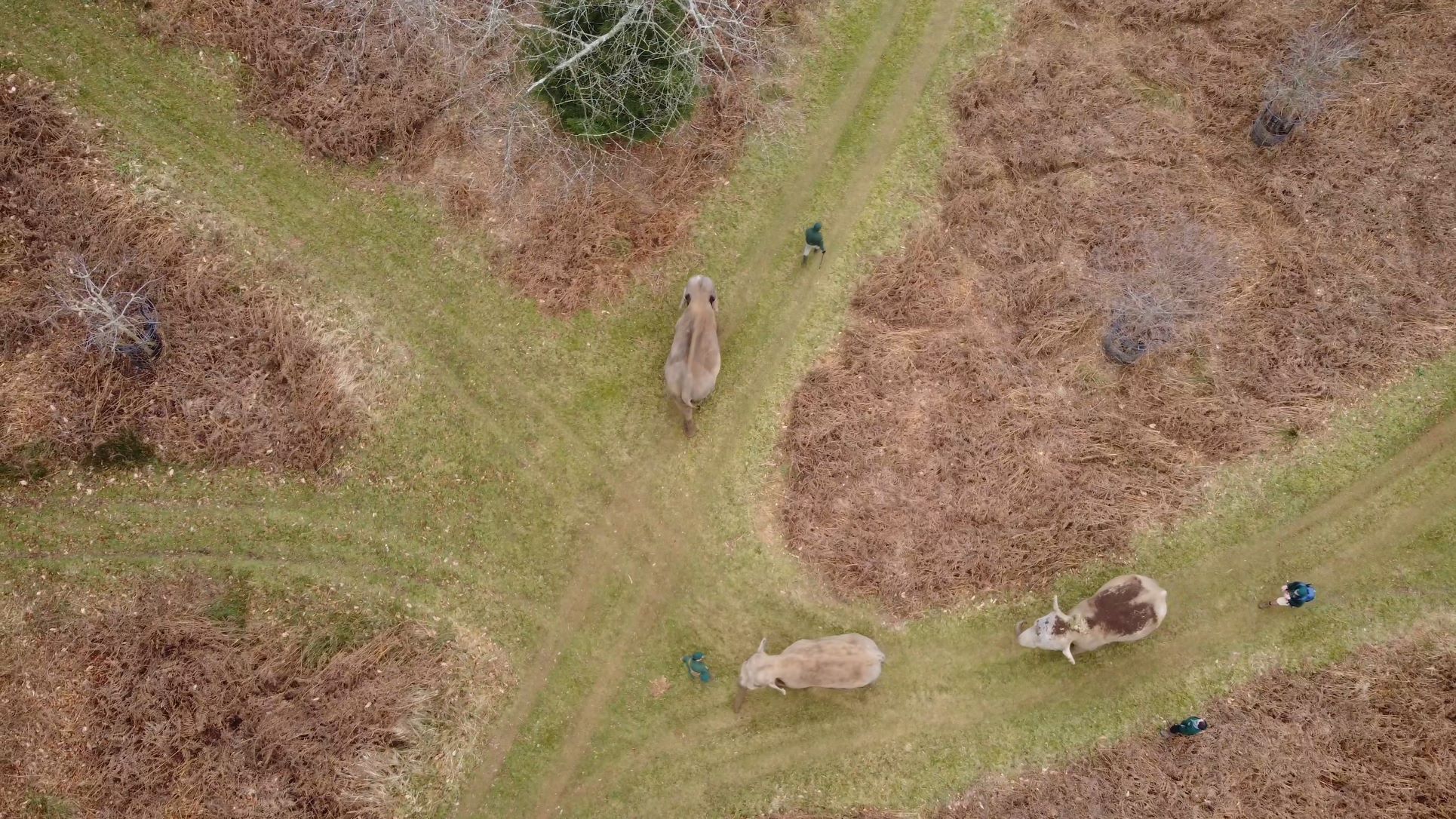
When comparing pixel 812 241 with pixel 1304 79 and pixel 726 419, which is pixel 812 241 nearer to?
pixel 726 419

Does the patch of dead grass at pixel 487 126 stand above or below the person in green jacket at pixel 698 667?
above

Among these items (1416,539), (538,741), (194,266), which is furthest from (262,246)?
(1416,539)

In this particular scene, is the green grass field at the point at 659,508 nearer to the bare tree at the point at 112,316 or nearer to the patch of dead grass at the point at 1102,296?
the patch of dead grass at the point at 1102,296

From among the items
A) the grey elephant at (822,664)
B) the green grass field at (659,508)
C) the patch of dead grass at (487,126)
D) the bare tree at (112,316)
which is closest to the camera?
the grey elephant at (822,664)

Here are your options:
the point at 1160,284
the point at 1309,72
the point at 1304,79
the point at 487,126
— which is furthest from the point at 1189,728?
the point at 487,126

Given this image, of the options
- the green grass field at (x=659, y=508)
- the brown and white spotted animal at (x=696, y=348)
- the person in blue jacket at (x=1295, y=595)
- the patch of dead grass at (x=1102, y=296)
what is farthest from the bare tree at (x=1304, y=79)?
the brown and white spotted animal at (x=696, y=348)

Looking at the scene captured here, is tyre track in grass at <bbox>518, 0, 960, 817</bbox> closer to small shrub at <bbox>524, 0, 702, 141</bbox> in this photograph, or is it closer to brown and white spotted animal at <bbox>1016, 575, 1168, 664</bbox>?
small shrub at <bbox>524, 0, 702, 141</bbox>

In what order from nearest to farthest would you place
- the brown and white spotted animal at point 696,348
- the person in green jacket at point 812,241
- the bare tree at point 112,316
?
the brown and white spotted animal at point 696,348 < the bare tree at point 112,316 < the person in green jacket at point 812,241
